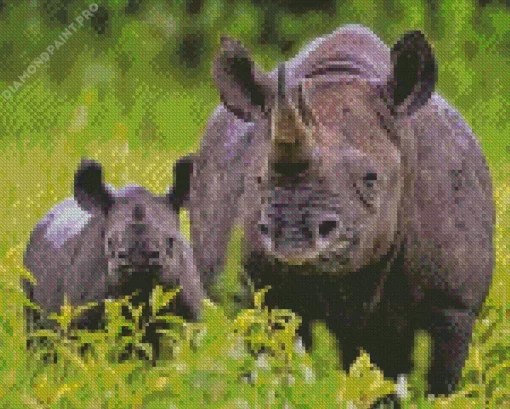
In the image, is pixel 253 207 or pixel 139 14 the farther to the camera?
pixel 139 14

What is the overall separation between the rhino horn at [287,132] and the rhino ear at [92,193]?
1.85m

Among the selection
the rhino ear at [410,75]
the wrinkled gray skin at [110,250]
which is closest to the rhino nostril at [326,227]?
the rhino ear at [410,75]

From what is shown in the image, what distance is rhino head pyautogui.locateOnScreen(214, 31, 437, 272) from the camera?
492cm

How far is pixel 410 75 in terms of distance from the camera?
18.4 feet

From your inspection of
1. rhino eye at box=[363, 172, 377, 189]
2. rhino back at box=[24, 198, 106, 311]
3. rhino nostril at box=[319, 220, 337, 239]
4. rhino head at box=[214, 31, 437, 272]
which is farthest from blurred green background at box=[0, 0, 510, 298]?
rhino nostril at box=[319, 220, 337, 239]

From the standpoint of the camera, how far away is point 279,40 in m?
14.1

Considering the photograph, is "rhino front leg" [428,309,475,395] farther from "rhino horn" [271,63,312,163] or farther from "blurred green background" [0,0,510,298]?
"blurred green background" [0,0,510,298]

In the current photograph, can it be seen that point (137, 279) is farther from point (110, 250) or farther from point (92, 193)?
point (92, 193)

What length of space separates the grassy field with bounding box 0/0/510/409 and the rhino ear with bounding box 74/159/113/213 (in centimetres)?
35

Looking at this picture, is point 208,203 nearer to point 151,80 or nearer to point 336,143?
point 336,143

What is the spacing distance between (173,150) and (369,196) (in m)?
6.71

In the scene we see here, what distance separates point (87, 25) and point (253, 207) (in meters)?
8.87

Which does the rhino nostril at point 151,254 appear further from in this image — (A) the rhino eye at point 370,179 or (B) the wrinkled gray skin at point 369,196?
(A) the rhino eye at point 370,179

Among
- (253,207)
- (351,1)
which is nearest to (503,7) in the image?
(351,1)
